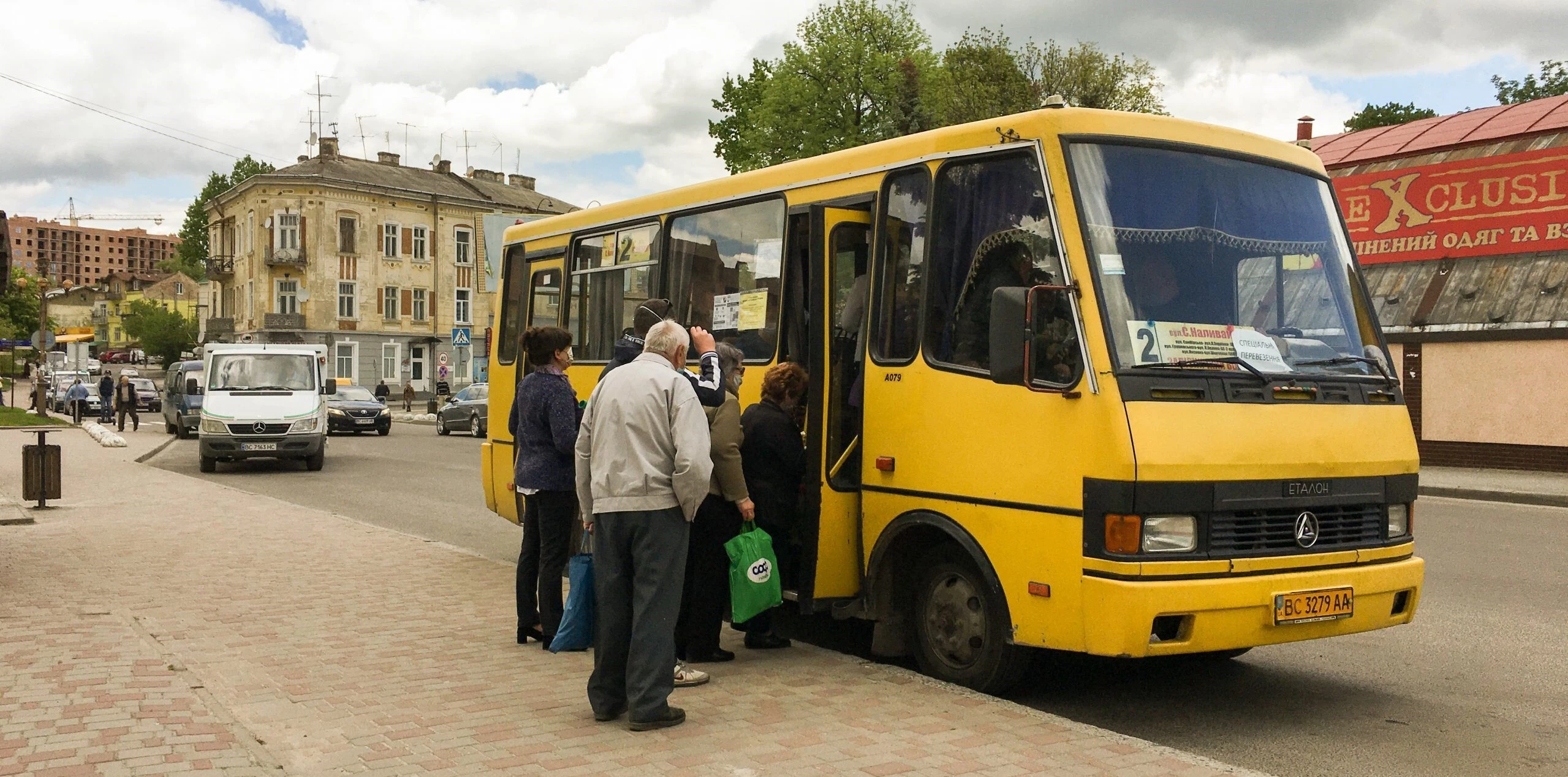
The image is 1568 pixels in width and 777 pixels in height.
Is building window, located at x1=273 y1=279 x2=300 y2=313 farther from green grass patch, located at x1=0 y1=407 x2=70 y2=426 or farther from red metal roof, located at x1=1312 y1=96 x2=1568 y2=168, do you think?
red metal roof, located at x1=1312 y1=96 x2=1568 y2=168

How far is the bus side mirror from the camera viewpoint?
5805 mm

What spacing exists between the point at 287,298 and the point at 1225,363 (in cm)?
6600

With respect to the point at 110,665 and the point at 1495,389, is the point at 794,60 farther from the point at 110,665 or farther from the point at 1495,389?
the point at 110,665

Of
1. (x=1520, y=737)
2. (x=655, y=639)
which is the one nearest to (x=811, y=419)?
(x=655, y=639)

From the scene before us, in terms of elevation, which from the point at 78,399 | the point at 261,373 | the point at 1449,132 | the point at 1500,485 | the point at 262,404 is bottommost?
the point at 1500,485

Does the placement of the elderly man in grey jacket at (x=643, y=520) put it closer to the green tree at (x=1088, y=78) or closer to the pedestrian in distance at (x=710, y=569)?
the pedestrian in distance at (x=710, y=569)

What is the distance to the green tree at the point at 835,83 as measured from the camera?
48.0 meters

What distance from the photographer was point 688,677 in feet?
21.2

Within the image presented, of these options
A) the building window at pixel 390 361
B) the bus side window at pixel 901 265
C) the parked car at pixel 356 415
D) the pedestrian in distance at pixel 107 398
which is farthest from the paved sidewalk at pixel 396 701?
the building window at pixel 390 361

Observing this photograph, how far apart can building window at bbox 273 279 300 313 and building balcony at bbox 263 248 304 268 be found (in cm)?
110

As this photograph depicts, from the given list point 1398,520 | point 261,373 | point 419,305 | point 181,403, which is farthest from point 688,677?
point 419,305

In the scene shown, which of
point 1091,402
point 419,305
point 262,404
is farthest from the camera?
point 419,305

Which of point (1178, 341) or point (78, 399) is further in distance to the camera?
point (78, 399)

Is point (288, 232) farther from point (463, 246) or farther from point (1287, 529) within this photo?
point (1287, 529)
